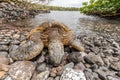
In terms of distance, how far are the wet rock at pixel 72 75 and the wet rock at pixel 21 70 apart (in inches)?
25.2

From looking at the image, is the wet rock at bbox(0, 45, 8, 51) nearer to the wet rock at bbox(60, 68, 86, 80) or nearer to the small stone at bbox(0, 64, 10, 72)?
the small stone at bbox(0, 64, 10, 72)

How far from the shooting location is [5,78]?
3.33m

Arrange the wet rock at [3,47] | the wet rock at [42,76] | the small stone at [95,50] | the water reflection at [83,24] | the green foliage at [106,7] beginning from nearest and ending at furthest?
the wet rock at [42,76] < the wet rock at [3,47] < the small stone at [95,50] < the water reflection at [83,24] < the green foliage at [106,7]

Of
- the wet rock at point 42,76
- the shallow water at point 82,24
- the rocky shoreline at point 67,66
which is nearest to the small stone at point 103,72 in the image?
the rocky shoreline at point 67,66

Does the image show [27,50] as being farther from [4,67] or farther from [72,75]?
[72,75]

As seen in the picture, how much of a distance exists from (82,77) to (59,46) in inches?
37.0

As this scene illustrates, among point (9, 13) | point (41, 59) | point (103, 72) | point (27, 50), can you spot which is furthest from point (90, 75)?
point (9, 13)

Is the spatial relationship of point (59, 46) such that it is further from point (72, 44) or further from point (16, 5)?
point (16, 5)

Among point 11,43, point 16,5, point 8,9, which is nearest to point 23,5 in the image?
point 16,5

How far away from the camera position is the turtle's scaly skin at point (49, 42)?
3.89 m

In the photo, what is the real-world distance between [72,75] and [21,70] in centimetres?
97

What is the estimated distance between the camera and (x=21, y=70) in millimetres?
3506

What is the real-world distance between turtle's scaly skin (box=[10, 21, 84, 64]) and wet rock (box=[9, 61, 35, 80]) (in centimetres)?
19

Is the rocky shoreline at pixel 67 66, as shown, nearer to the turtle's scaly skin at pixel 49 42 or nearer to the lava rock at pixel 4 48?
the lava rock at pixel 4 48
